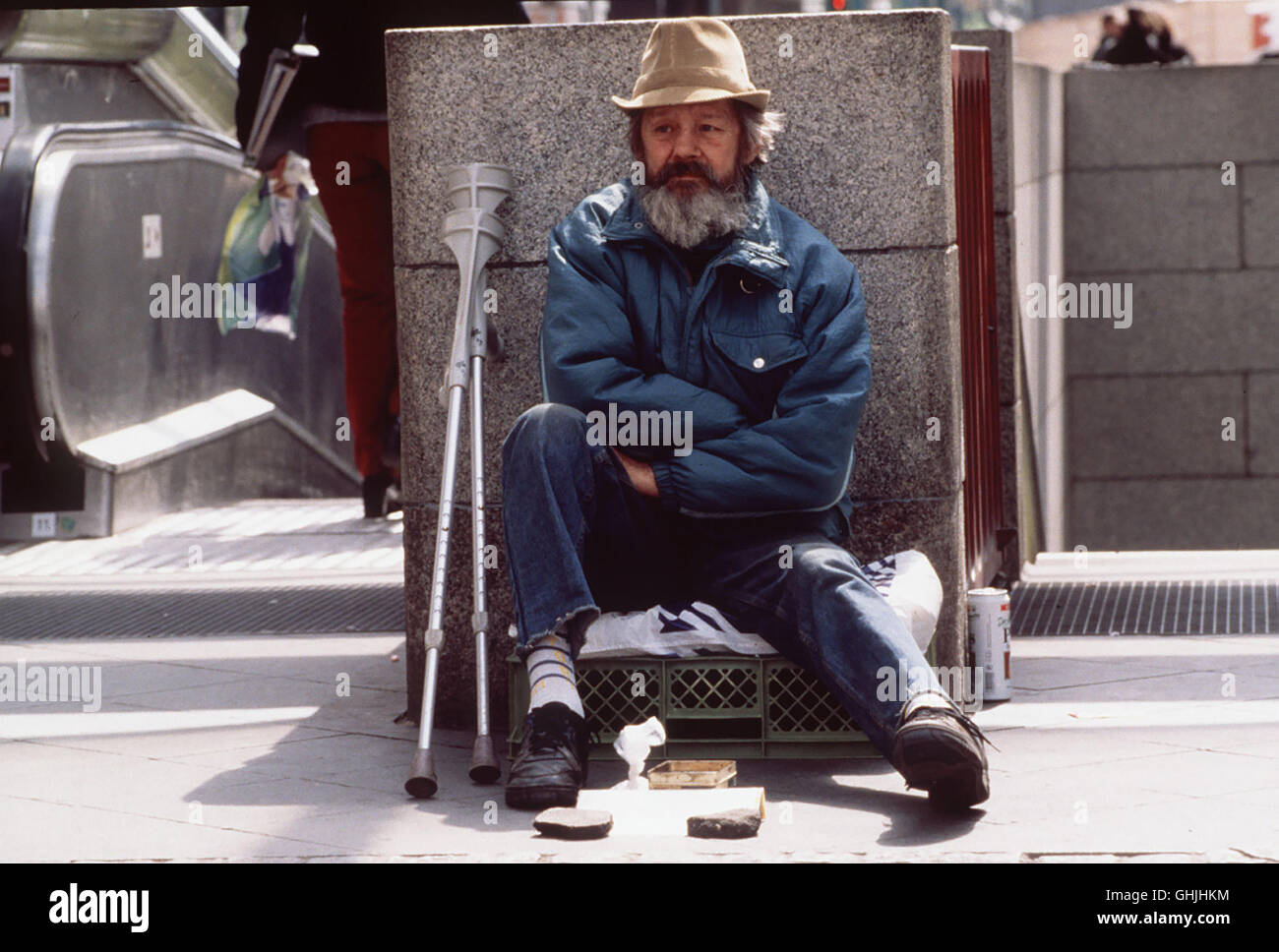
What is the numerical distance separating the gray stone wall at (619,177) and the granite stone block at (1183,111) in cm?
596

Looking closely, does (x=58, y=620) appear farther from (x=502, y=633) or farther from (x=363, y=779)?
(x=363, y=779)

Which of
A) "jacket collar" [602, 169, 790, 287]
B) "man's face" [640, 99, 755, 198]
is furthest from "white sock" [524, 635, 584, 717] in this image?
"man's face" [640, 99, 755, 198]

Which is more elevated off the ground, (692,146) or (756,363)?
(692,146)

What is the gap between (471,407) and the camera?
4.51 m

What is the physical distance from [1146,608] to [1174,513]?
15.0ft

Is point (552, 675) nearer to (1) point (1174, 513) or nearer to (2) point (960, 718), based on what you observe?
(2) point (960, 718)

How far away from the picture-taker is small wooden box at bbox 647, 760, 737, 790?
3936 mm

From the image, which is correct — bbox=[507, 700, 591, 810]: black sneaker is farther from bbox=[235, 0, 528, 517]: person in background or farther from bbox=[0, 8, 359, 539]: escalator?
bbox=[0, 8, 359, 539]: escalator

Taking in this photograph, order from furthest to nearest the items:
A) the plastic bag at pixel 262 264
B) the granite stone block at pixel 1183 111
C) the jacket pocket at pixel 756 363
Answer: the granite stone block at pixel 1183 111
the plastic bag at pixel 262 264
the jacket pocket at pixel 756 363

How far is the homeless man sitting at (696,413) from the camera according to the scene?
416 cm

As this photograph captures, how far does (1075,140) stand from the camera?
10.5 metres

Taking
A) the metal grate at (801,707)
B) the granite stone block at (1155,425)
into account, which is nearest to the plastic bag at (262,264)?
A: the granite stone block at (1155,425)

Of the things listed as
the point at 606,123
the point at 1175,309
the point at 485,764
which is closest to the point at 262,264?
the point at 1175,309

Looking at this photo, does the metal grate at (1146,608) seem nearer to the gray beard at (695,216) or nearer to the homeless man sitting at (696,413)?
the homeless man sitting at (696,413)
